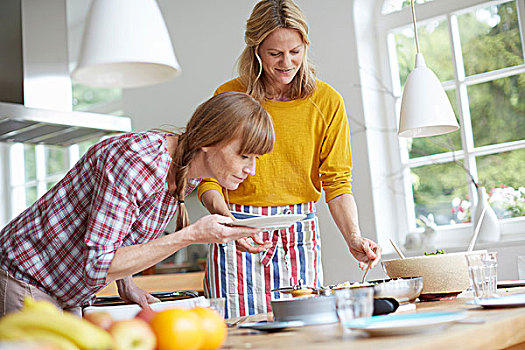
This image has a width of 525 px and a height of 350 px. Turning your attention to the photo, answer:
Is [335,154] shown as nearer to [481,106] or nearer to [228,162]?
[228,162]

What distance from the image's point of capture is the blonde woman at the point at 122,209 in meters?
1.42

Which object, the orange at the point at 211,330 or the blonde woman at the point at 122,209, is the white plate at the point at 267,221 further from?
the orange at the point at 211,330

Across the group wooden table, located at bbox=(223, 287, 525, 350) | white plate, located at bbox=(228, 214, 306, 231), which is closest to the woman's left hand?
white plate, located at bbox=(228, 214, 306, 231)

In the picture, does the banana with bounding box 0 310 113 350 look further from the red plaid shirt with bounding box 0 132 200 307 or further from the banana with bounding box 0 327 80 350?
the red plaid shirt with bounding box 0 132 200 307

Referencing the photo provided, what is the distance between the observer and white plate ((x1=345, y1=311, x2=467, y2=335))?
0.92m

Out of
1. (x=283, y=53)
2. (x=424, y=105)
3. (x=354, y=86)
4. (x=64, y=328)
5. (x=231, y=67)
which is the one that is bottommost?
(x=64, y=328)

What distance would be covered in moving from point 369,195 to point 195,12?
1981mm

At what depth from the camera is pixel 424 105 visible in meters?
2.38

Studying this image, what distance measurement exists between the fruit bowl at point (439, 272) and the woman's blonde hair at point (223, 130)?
53cm

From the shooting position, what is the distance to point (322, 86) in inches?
88.0

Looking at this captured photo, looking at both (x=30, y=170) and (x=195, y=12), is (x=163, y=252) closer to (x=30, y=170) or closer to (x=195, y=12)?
(x=195, y=12)

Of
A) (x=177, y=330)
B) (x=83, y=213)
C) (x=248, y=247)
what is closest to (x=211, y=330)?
(x=177, y=330)

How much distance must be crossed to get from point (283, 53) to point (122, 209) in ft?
3.01

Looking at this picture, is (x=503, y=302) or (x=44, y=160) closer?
(x=503, y=302)
